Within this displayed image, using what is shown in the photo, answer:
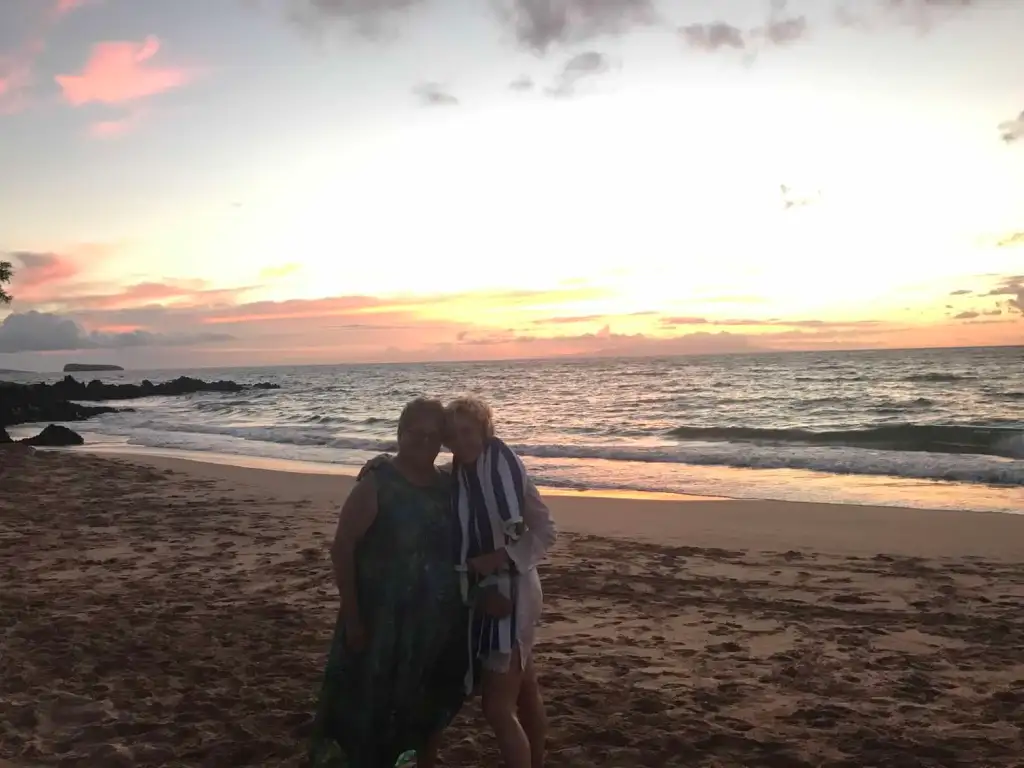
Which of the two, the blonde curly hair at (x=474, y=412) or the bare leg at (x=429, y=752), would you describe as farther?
the bare leg at (x=429, y=752)

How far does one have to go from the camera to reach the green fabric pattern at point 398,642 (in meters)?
3.11

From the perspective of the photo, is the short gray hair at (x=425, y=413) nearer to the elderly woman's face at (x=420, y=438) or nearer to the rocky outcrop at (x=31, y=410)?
the elderly woman's face at (x=420, y=438)

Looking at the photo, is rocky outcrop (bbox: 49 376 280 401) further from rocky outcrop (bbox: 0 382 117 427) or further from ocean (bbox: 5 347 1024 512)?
ocean (bbox: 5 347 1024 512)

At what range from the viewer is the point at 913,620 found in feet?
20.4

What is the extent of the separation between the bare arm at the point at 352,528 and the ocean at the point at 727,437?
10786 millimetres

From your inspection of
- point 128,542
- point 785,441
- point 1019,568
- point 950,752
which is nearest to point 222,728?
point 950,752

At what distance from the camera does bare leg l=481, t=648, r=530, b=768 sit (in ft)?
10.4

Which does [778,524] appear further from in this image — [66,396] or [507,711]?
[66,396]

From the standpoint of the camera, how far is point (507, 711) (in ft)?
→ 10.5

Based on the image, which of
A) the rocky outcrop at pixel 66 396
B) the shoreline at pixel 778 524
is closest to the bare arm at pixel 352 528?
the shoreline at pixel 778 524

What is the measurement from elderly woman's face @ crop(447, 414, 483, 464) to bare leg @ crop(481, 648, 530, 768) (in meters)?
0.80

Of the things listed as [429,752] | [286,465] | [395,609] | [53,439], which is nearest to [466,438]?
[395,609]

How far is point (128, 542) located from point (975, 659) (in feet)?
27.6

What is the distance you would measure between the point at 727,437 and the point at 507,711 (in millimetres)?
20877
